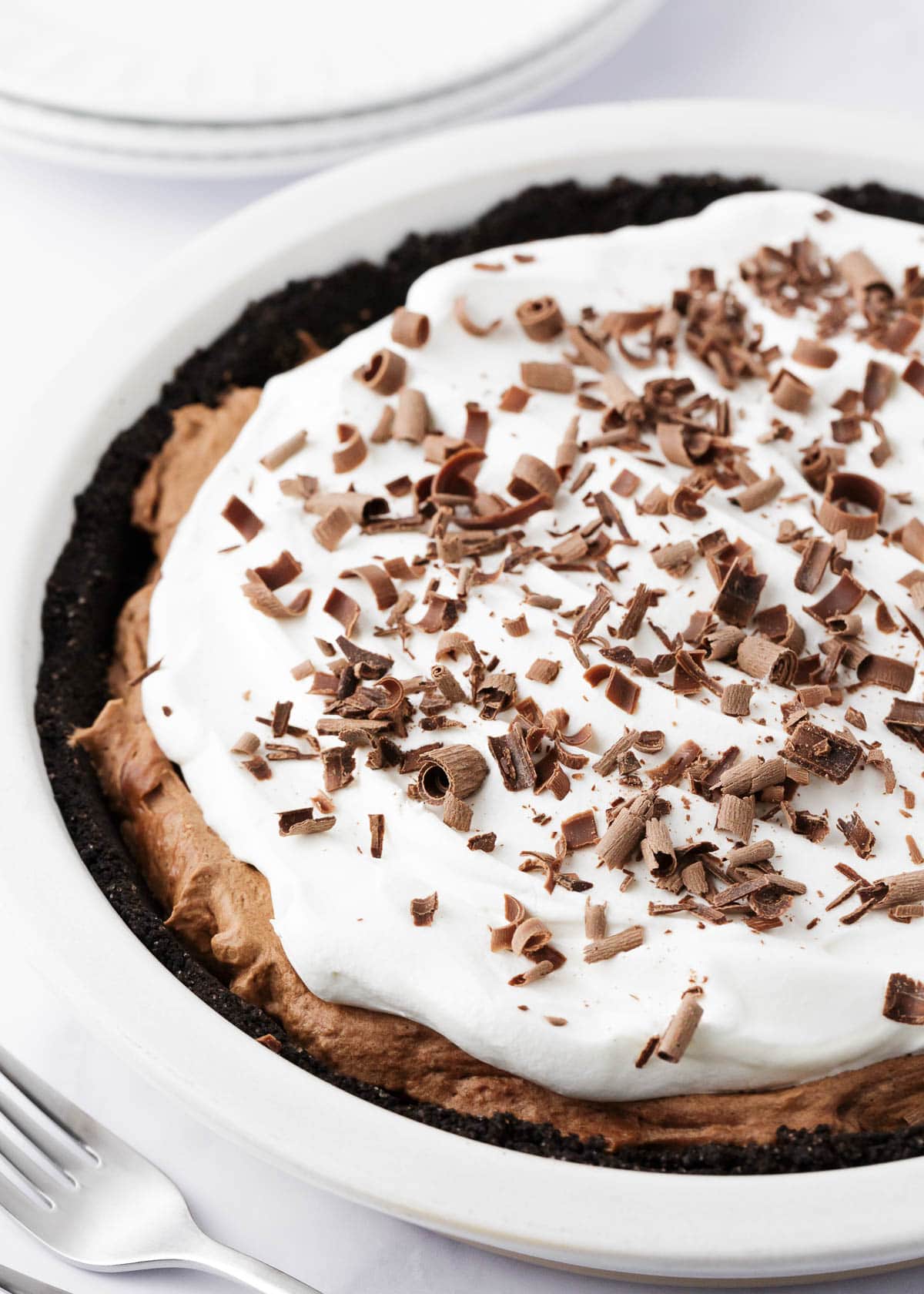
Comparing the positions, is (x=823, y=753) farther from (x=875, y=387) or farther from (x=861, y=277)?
(x=861, y=277)

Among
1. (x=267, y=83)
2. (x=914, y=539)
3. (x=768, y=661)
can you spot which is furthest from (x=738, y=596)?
(x=267, y=83)

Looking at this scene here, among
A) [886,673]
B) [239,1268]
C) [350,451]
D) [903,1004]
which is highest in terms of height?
[350,451]

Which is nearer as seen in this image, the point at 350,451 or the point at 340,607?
the point at 340,607

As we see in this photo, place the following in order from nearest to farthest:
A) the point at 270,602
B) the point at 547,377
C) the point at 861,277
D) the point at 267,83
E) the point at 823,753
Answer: the point at 823,753, the point at 270,602, the point at 547,377, the point at 861,277, the point at 267,83

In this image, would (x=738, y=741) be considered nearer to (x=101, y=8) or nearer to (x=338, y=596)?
(x=338, y=596)

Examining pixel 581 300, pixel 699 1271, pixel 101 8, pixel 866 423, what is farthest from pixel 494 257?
pixel 699 1271

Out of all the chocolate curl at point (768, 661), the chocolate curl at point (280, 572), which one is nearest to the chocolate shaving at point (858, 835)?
the chocolate curl at point (768, 661)

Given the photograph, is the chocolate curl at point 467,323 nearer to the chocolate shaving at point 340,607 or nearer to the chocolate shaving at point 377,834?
the chocolate shaving at point 340,607
